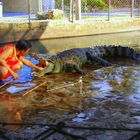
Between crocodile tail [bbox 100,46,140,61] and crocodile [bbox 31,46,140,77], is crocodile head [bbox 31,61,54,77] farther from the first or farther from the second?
crocodile tail [bbox 100,46,140,61]

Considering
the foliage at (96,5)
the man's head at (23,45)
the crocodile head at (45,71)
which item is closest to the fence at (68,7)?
the foliage at (96,5)

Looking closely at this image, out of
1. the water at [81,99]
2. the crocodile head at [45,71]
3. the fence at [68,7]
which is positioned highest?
the fence at [68,7]

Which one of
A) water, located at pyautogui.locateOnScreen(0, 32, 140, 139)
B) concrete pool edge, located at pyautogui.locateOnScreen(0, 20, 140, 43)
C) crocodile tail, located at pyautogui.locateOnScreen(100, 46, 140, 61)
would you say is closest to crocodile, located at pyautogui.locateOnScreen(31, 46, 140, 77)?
crocodile tail, located at pyautogui.locateOnScreen(100, 46, 140, 61)

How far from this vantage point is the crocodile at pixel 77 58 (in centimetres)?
986

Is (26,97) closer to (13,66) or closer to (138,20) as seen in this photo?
(13,66)

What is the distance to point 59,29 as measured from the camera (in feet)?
64.4

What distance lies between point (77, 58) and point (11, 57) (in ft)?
9.24

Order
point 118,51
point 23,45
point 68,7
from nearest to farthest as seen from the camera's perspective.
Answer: point 23,45, point 118,51, point 68,7

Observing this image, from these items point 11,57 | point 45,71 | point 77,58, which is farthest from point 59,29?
point 11,57

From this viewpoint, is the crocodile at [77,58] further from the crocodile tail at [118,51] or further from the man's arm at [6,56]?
the man's arm at [6,56]

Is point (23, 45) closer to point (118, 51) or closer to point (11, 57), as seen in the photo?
point (11, 57)

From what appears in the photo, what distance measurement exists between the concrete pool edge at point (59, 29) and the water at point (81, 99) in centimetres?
769

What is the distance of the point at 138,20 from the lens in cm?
2375

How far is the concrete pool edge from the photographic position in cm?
1786
